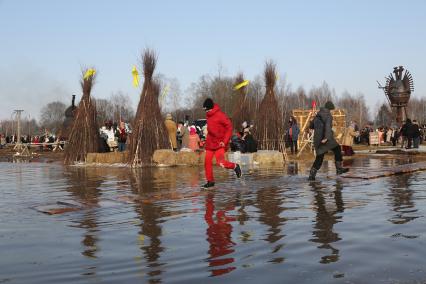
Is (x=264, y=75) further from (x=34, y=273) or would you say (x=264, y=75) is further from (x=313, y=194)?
(x=34, y=273)

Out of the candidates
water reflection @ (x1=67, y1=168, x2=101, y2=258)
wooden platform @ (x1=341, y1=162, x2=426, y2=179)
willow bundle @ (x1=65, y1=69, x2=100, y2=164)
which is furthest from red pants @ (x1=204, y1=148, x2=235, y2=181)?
willow bundle @ (x1=65, y1=69, x2=100, y2=164)

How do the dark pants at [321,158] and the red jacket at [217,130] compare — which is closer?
the red jacket at [217,130]

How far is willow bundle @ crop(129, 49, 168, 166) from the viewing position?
1828 cm

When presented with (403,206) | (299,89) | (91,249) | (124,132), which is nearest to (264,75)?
(124,132)

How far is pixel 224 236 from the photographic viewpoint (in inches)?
227

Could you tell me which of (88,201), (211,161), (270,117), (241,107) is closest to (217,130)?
(211,161)

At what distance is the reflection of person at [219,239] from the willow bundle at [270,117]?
12423 mm

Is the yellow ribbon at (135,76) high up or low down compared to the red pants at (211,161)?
up

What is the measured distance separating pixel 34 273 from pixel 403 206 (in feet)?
16.6

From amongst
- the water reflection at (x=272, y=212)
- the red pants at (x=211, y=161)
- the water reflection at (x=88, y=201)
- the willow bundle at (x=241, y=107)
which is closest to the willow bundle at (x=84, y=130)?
the water reflection at (x=88, y=201)

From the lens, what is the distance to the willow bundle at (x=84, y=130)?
2038 cm

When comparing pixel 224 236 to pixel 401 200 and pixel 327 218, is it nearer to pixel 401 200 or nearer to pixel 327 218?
pixel 327 218

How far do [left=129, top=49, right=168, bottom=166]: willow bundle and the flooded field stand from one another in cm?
792

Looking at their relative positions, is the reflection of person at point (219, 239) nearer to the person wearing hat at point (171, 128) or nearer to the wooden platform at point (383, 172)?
the wooden platform at point (383, 172)
